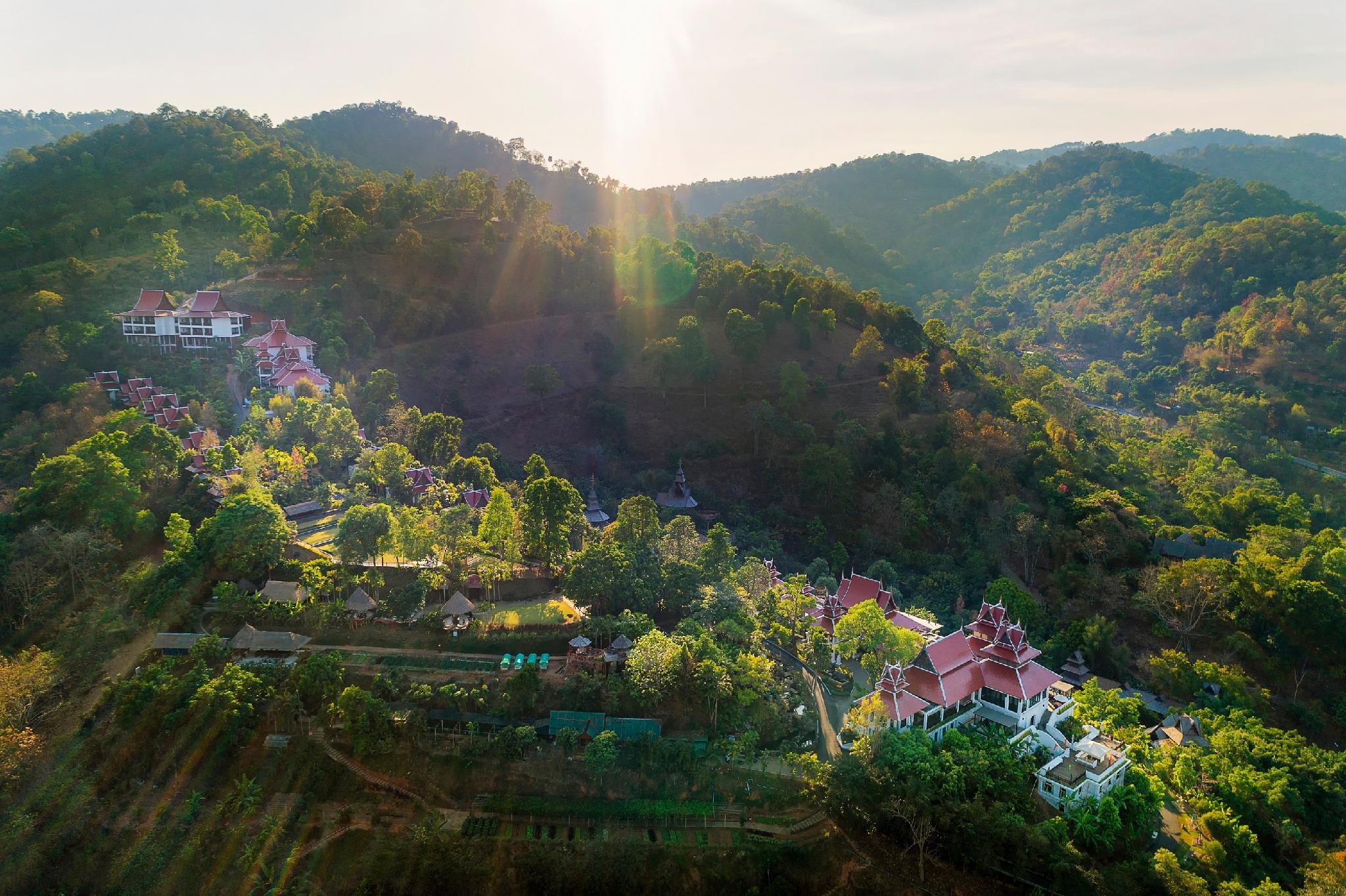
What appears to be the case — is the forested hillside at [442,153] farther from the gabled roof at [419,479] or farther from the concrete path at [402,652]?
the concrete path at [402,652]

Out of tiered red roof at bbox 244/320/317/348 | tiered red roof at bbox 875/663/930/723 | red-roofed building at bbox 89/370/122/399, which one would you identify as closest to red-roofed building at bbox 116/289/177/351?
red-roofed building at bbox 89/370/122/399

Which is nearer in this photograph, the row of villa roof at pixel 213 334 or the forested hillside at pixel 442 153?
the row of villa roof at pixel 213 334

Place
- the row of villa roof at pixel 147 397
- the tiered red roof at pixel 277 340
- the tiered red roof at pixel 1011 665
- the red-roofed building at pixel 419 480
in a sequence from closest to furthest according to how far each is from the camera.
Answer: the tiered red roof at pixel 1011 665
the red-roofed building at pixel 419 480
the row of villa roof at pixel 147 397
the tiered red roof at pixel 277 340

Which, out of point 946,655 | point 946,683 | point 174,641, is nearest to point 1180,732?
point 946,655

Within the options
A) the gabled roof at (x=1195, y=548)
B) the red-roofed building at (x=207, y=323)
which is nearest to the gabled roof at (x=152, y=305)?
the red-roofed building at (x=207, y=323)

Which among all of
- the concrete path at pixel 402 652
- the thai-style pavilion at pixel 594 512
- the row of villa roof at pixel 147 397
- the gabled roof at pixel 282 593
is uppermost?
the row of villa roof at pixel 147 397

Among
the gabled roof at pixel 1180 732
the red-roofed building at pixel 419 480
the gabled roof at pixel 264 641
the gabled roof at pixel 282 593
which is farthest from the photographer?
the red-roofed building at pixel 419 480

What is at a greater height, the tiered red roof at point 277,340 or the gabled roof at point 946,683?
the tiered red roof at point 277,340
